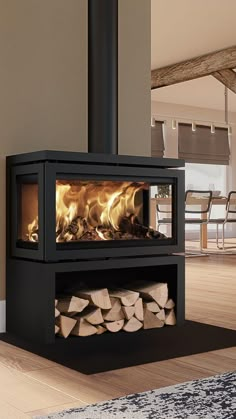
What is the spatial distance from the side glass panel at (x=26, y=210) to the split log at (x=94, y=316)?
1.33 feet

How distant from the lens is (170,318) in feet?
9.78

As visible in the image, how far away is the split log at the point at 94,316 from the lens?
2699 millimetres

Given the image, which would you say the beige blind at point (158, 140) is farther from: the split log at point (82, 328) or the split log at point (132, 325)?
the split log at point (82, 328)

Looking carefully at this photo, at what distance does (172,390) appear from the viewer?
1.98 metres

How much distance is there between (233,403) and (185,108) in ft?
30.4

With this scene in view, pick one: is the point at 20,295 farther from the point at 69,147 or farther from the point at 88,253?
the point at 69,147

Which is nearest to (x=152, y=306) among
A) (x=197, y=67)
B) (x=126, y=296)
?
(x=126, y=296)

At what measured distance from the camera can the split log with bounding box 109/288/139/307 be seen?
2.78 meters

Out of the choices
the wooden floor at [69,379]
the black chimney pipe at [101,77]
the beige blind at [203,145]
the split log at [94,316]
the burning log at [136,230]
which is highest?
the beige blind at [203,145]

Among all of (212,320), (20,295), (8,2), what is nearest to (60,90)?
(8,2)

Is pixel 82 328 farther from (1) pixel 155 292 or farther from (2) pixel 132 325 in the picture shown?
(1) pixel 155 292

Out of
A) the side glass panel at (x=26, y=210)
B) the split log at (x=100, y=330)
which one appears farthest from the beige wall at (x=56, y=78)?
the split log at (x=100, y=330)

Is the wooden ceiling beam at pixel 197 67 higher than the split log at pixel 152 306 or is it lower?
higher

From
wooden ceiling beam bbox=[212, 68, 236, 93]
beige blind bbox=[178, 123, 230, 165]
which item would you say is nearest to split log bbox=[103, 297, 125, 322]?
wooden ceiling beam bbox=[212, 68, 236, 93]
